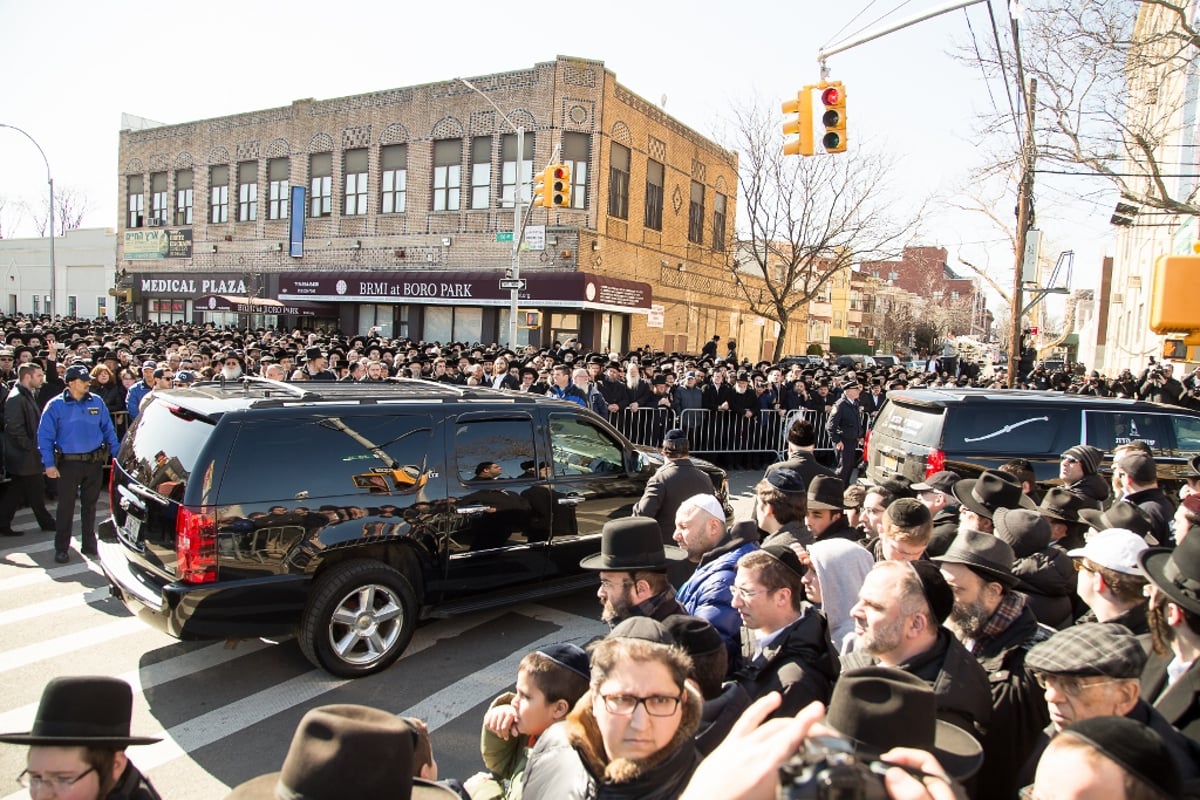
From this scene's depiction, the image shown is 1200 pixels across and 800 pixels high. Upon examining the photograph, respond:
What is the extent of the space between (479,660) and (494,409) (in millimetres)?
1840

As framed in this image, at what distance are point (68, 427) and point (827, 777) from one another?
8167mm

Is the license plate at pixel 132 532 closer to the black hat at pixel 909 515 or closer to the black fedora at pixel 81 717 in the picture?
the black fedora at pixel 81 717

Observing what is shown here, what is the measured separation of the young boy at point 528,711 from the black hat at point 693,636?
33 centimetres

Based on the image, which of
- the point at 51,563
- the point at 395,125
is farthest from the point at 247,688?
the point at 395,125

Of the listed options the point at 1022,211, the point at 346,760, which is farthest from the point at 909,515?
the point at 1022,211

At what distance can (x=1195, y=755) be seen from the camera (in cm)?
212

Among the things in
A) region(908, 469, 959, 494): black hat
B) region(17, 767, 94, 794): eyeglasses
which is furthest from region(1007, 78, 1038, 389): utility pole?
region(17, 767, 94, 794): eyeglasses

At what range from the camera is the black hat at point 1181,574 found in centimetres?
267

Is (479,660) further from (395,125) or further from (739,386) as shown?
(395,125)

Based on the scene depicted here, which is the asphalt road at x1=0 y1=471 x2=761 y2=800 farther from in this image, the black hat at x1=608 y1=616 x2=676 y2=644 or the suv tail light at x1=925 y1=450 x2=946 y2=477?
the suv tail light at x1=925 y1=450 x2=946 y2=477

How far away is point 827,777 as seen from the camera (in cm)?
121

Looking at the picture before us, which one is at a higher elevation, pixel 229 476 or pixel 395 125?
pixel 395 125

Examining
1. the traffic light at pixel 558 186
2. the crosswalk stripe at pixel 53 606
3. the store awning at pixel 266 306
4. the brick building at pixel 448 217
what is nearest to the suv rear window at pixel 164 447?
the crosswalk stripe at pixel 53 606

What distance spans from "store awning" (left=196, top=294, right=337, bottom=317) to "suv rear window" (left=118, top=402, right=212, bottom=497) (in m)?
26.8
